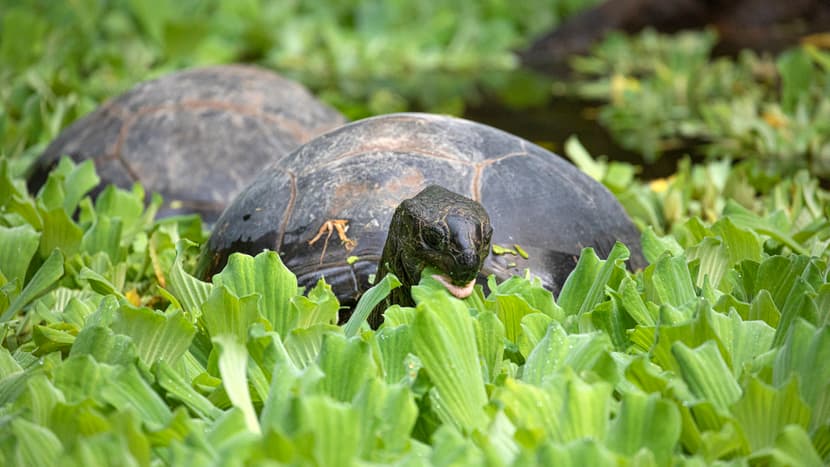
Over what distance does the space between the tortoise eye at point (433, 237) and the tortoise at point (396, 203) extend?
0.28 feet

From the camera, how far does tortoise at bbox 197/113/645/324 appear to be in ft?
6.45

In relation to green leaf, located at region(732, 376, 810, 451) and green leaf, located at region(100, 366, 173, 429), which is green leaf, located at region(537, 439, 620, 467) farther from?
green leaf, located at region(100, 366, 173, 429)

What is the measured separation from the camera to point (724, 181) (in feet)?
10.4

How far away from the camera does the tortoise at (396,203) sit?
77.4 inches

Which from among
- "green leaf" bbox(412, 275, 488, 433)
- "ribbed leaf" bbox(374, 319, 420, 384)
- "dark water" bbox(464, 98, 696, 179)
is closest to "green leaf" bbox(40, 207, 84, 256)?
"ribbed leaf" bbox(374, 319, 420, 384)

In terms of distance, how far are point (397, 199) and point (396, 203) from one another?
0.03 ft

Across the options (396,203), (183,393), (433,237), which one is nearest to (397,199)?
(396,203)

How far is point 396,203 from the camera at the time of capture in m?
2.02

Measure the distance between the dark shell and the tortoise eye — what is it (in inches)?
10.6

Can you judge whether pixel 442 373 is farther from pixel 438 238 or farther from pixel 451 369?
pixel 438 238

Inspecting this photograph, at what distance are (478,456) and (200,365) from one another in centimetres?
61

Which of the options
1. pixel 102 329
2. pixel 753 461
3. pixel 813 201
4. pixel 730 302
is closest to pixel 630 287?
pixel 730 302

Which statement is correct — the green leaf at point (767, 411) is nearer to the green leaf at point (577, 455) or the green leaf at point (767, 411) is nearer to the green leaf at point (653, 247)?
the green leaf at point (577, 455)

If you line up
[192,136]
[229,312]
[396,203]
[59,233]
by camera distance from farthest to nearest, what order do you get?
[192,136] < [59,233] < [396,203] < [229,312]
